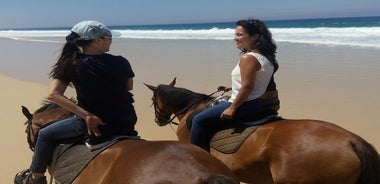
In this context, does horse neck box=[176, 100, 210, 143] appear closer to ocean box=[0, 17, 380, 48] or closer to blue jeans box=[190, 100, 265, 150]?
blue jeans box=[190, 100, 265, 150]

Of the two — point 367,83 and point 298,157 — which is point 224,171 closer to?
point 298,157

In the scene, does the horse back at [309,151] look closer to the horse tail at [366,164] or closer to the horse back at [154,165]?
the horse tail at [366,164]

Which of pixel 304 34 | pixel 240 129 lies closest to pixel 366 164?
pixel 240 129

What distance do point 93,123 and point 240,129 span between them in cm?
146

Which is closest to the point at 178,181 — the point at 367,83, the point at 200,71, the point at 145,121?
the point at 145,121

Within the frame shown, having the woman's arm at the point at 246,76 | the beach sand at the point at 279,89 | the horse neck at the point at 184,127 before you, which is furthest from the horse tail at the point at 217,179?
the beach sand at the point at 279,89

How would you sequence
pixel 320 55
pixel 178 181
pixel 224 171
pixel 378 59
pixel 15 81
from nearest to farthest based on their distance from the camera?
pixel 178 181
pixel 224 171
pixel 15 81
pixel 378 59
pixel 320 55

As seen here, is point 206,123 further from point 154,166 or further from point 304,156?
point 154,166

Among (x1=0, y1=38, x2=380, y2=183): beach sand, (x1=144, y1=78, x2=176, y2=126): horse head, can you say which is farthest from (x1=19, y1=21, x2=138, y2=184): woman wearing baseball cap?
(x1=0, y1=38, x2=380, y2=183): beach sand

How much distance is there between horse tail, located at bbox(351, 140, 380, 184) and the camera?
3.15 m

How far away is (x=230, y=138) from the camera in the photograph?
409cm

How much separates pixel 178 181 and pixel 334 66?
1222 cm

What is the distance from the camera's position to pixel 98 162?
296cm

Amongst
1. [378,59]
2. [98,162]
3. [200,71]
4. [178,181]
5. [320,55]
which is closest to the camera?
[178,181]
